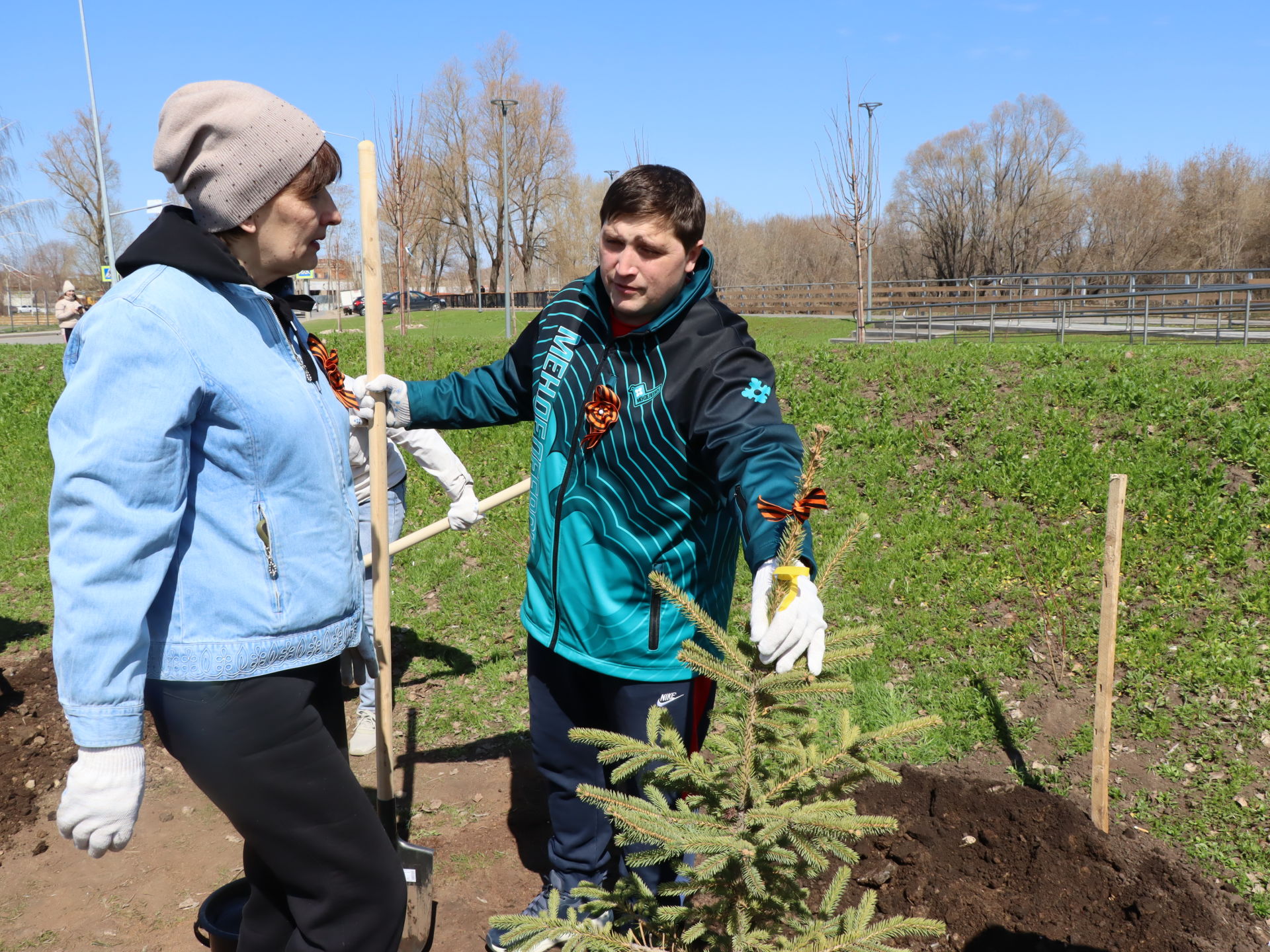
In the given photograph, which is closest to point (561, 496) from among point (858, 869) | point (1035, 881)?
point (858, 869)

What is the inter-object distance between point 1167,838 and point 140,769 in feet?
12.1

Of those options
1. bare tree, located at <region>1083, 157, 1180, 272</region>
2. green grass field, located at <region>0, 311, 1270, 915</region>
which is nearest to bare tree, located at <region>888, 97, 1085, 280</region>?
bare tree, located at <region>1083, 157, 1180, 272</region>

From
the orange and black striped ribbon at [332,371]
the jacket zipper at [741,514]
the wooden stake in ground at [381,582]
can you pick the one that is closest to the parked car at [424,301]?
the wooden stake in ground at [381,582]

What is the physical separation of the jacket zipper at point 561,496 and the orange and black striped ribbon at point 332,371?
0.65 meters

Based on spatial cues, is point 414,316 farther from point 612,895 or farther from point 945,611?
point 612,895

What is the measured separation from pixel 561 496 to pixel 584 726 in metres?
0.75

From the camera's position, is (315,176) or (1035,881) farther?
(1035,881)

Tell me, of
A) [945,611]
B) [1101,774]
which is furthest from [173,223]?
[945,611]

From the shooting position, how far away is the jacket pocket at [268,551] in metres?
1.79

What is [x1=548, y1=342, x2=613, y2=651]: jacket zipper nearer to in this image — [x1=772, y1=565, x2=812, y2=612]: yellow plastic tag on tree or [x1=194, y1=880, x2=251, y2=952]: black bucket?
[x1=772, y1=565, x2=812, y2=612]: yellow plastic tag on tree

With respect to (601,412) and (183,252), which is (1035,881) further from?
(183,252)

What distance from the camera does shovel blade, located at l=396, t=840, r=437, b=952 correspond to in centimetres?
286

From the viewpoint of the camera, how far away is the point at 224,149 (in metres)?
1.78

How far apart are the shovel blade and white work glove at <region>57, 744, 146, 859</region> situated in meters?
1.30
